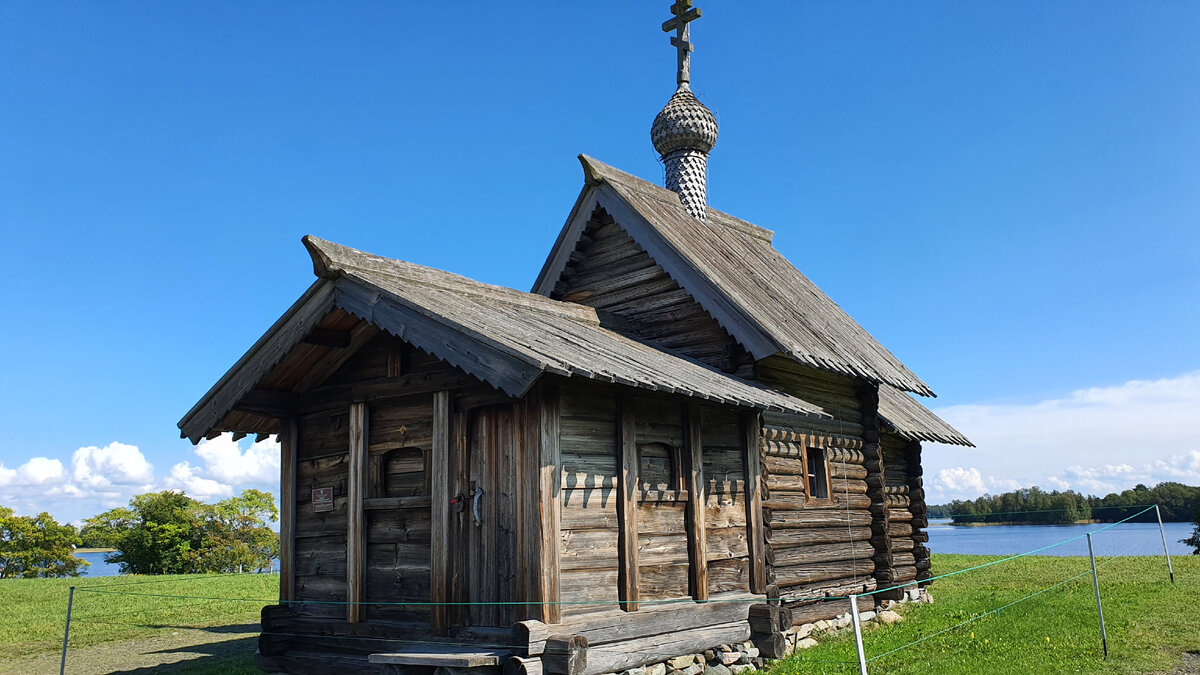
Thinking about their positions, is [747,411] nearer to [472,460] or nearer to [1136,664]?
[472,460]

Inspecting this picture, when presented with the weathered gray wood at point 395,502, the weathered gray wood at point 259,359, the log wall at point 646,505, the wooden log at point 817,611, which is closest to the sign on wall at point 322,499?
the weathered gray wood at point 395,502

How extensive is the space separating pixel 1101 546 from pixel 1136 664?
2574 centimetres

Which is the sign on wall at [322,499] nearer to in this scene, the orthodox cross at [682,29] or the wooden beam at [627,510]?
the wooden beam at [627,510]

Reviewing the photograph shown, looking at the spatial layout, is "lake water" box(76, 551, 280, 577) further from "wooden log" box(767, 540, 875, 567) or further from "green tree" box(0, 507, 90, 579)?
"wooden log" box(767, 540, 875, 567)

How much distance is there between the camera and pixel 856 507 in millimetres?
14992

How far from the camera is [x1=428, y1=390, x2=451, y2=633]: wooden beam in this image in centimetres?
961

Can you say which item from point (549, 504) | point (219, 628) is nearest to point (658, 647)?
point (549, 504)

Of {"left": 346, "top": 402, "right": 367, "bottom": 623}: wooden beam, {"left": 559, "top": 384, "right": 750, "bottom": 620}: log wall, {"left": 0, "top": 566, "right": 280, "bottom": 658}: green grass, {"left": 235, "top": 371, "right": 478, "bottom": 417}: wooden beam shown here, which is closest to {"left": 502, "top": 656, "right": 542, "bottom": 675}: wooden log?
{"left": 559, "top": 384, "right": 750, "bottom": 620}: log wall

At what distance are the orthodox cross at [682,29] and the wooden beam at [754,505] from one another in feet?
36.6

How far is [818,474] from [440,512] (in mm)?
7134

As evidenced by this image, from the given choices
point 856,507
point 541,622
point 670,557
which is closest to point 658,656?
point 670,557

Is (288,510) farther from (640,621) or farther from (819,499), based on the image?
(819,499)

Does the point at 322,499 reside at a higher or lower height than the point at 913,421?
lower

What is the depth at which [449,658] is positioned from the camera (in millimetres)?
8406
